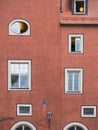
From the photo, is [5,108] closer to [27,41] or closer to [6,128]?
[6,128]

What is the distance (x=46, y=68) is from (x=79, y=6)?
470cm

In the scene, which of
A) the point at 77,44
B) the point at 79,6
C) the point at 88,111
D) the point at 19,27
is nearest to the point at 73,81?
the point at 88,111

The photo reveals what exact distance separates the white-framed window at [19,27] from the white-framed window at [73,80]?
3.59 m

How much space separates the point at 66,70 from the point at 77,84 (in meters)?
1.14

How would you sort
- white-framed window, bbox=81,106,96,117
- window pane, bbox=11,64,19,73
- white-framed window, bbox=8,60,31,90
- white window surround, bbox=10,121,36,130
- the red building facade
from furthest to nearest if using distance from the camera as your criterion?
window pane, bbox=11,64,19,73
white-framed window, bbox=8,60,31,90
white-framed window, bbox=81,106,96,117
the red building facade
white window surround, bbox=10,121,36,130

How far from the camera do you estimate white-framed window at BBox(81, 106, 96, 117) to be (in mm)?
30188

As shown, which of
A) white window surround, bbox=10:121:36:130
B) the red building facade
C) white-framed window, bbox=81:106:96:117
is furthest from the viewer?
white-framed window, bbox=81:106:96:117

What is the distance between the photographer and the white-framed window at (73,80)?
30406mm

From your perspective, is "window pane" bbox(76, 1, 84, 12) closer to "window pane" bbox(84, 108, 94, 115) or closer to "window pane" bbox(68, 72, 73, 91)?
"window pane" bbox(68, 72, 73, 91)

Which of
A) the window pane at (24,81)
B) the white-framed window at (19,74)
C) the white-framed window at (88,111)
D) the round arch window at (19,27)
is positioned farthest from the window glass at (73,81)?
the round arch window at (19,27)

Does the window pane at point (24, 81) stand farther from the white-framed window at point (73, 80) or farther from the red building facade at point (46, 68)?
the white-framed window at point (73, 80)

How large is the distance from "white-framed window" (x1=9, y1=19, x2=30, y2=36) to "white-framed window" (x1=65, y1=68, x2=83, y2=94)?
3587mm

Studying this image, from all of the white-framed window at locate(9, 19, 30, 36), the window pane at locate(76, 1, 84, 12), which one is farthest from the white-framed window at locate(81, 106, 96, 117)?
the window pane at locate(76, 1, 84, 12)

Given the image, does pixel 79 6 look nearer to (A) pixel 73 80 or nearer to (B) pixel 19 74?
(A) pixel 73 80
